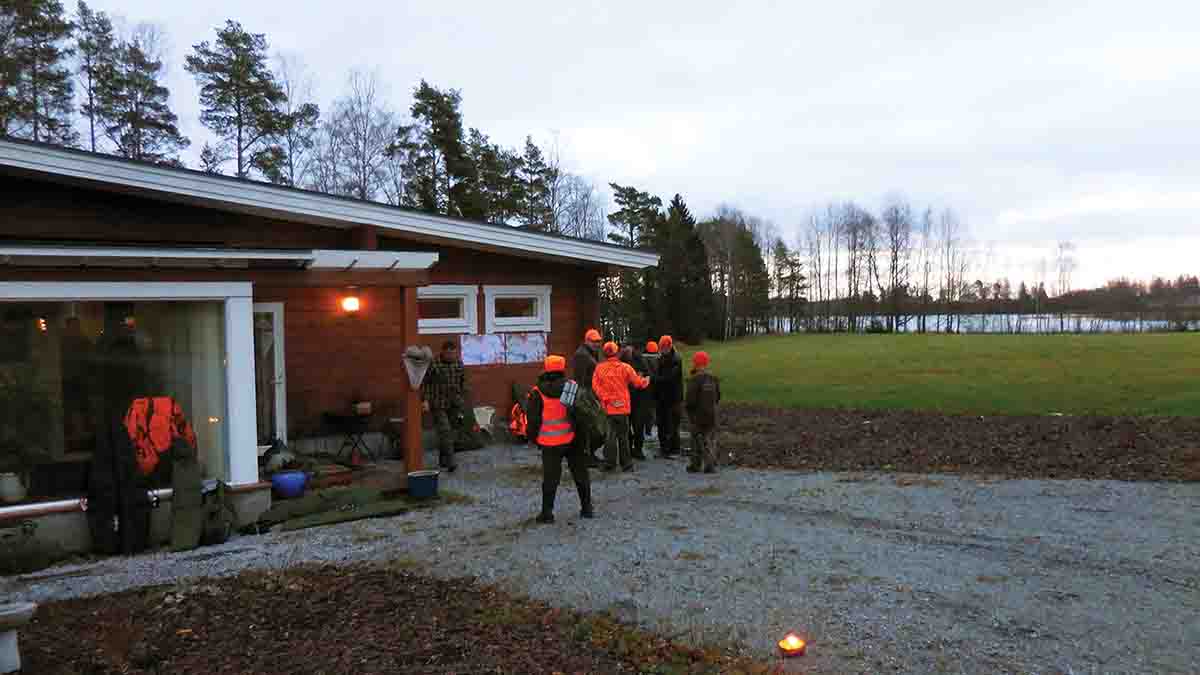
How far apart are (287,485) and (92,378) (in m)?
2.13

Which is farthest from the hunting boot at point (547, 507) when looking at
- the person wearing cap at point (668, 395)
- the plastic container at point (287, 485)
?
the person wearing cap at point (668, 395)

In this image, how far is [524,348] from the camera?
13.5m

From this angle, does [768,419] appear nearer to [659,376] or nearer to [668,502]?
[659,376]

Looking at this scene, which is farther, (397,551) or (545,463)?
(545,463)

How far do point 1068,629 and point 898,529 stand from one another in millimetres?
2579

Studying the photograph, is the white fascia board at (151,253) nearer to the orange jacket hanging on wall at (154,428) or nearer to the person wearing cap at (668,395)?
the orange jacket hanging on wall at (154,428)

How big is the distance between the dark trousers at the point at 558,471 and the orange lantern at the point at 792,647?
11.3ft

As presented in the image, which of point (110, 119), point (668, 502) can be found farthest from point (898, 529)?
point (110, 119)

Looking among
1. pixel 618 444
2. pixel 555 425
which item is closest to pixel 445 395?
pixel 618 444

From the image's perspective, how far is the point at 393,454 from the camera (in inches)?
461

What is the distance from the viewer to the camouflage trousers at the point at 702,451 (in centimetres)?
1059

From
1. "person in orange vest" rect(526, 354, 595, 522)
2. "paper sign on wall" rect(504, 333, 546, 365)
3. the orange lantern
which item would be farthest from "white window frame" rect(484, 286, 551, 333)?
the orange lantern

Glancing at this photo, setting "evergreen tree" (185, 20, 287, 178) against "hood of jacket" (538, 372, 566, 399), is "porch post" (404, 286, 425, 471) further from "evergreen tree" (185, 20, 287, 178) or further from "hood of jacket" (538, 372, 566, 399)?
"evergreen tree" (185, 20, 287, 178)

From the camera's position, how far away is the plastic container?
864 centimetres
